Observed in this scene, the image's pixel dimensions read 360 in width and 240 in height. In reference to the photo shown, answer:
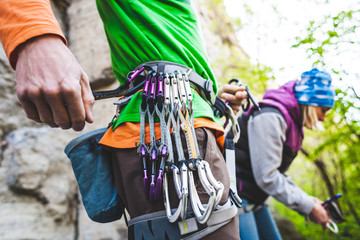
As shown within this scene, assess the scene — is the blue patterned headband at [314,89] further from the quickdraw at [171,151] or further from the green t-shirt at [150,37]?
the quickdraw at [171,151]

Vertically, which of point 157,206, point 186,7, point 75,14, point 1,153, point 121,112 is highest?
point 186,7

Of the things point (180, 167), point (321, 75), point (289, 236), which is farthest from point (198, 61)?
point (289, 236)

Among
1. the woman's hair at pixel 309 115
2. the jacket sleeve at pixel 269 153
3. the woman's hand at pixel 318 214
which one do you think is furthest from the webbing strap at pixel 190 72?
the woman's hand at pixel 318 214

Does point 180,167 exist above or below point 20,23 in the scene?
below

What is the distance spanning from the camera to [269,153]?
1809 mm

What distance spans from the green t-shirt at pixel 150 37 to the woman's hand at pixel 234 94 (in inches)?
12.6

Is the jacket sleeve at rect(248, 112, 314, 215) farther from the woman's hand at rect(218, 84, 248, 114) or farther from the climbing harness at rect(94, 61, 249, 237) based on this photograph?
the climbing harness at rect(94, 61, 249, 237)

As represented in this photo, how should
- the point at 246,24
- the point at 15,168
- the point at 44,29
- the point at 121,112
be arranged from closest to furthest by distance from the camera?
the point at 44,29 < the point at 121,112 < the point at 15,168 < the point at 246,24

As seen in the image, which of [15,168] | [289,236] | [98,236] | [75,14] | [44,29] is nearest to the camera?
[44,29]

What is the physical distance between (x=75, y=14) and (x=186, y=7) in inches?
116

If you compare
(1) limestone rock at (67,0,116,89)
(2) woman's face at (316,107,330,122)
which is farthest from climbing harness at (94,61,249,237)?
(1) limestone rock at (67,0,116,89)

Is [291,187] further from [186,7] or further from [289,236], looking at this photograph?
[289,236]

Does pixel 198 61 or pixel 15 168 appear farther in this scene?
pixel 15 168

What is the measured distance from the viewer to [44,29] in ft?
2.05
